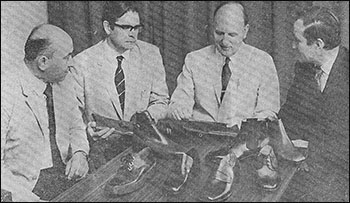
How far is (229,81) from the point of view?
208cm

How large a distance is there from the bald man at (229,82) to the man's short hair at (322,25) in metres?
0.17

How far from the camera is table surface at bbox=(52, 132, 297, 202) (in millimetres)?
1972

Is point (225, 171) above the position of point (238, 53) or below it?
below

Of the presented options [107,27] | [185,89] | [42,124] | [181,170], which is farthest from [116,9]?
[181,170]

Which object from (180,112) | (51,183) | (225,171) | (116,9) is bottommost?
(51,183)

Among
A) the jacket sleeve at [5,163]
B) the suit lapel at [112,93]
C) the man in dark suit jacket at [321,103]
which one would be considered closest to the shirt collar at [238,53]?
the man in dark suit jacket at [321,103]

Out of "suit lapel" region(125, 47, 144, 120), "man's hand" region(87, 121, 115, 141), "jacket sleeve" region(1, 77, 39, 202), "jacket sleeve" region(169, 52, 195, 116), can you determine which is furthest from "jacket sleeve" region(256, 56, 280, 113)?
"jacket sleeve" region(1, 77, 39, 202)

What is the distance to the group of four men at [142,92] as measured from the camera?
6.68 ft

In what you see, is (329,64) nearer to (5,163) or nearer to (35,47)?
(35,47)

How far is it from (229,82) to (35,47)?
66 centimetres

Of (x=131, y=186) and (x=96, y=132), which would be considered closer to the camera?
(x=131, y=186)

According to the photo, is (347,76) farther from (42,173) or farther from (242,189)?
(42,173)

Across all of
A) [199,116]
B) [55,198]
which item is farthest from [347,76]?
[55,198]

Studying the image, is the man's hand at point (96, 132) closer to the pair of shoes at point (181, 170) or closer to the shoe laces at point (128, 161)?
the shoe laces at point (128, 161)
